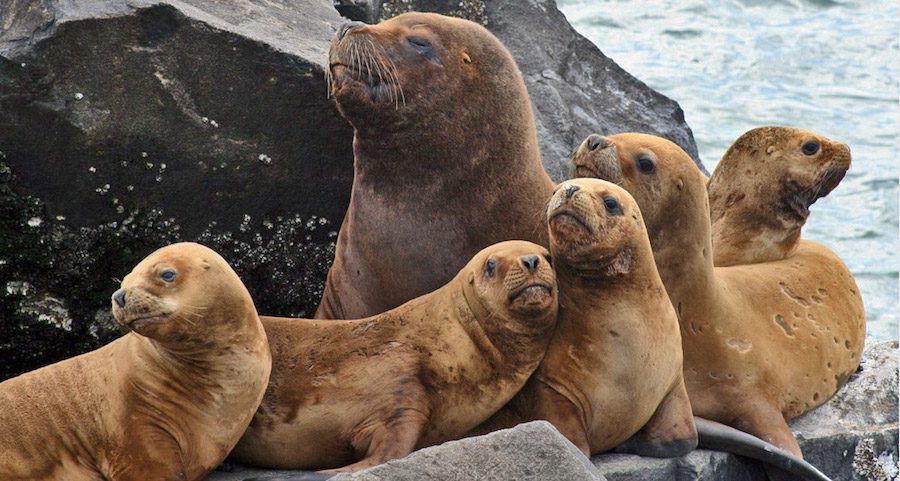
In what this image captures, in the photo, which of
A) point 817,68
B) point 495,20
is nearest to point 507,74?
point 495,20

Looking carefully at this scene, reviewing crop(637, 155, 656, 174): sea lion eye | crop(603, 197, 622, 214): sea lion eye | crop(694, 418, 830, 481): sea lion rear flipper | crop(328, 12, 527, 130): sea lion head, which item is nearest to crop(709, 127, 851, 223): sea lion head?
crop(637, 155, 656, 174): sea lion eye

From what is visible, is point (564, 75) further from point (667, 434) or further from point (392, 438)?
point (392, 438)

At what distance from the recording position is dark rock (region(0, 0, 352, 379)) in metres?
6.30

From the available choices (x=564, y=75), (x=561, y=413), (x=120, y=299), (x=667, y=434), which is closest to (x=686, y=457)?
(x=667, y=434)

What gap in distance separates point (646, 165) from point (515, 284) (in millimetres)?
1059

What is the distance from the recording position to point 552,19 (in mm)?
10023

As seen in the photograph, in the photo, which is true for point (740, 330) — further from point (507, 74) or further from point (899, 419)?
point (507, 74)

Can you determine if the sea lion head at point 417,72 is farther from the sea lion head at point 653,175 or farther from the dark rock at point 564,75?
the dark rock at point 564,75

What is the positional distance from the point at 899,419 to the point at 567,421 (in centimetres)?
199

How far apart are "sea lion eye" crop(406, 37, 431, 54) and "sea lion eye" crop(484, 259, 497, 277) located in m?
1.12

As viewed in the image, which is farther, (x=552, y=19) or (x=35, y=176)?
(x=552, y=19)

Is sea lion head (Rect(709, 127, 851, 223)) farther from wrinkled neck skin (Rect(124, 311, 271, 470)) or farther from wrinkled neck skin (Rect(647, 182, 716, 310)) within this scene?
wrinkled neck skin (Rect(124, 311, 271, 470))

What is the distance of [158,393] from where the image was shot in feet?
17.4

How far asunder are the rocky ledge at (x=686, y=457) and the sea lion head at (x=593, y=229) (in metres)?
0.72
